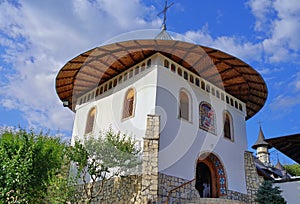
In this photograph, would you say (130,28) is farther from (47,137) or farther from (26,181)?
(26,181)

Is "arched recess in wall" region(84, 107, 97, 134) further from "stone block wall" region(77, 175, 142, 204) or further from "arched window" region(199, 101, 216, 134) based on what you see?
"arched window" region(199, 101, 216, 134)

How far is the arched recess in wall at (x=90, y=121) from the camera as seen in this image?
44.0 ft

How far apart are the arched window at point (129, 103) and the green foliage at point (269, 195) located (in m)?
5.87

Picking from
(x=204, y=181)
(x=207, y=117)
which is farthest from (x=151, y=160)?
(x=204, y=181)

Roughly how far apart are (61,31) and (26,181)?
4450mm

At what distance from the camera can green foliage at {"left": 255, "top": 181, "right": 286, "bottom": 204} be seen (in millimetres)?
10844

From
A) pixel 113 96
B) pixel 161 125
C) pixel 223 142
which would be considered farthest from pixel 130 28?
pixel 223 142

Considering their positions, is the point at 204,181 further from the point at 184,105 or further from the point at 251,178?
the point at 184,105

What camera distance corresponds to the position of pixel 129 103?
39.0 feet

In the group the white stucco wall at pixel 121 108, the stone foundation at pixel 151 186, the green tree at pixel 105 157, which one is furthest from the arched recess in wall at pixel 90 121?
the green tree at pixel 105 157

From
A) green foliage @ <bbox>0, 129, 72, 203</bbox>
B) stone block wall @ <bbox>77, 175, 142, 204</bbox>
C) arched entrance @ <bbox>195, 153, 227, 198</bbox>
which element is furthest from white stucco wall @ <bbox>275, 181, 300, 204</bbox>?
green foliage @ <bbox>0, 129, 72, 203</bbox>

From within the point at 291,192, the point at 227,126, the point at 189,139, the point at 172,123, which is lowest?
the point at 291,192

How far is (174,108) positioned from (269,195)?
15.8ft

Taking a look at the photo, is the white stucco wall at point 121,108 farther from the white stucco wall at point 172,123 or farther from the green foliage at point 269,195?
the green foliage at point 269,195
